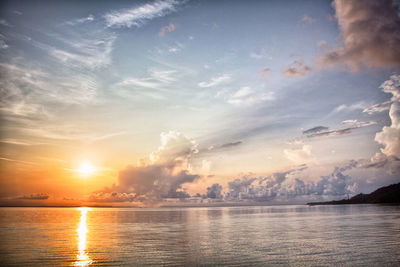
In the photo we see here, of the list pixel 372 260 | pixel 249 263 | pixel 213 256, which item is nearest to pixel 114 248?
pixel 213 256

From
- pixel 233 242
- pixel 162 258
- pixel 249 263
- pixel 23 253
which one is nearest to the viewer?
pixel 249 263

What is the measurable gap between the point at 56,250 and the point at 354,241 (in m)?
57.9

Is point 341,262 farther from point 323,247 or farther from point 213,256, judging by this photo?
point 213,256

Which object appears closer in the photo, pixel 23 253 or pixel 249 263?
pixel 249 263

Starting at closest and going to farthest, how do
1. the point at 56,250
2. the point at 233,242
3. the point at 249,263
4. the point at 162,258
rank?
the point at 249,263 → the point at 162,258 → the point at 56,250 → the point at 233,242

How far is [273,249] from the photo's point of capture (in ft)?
162

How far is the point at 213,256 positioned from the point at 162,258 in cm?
777

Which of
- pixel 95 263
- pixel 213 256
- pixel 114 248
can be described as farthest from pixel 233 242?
pixel 95 263

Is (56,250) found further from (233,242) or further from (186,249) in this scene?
(233,242)

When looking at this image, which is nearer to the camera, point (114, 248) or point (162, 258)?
point (162, 258)

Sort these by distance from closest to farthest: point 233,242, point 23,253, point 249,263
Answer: point 249,263 → point 23,253 → point 233,242

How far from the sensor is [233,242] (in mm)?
57438

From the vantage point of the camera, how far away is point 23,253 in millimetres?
47438

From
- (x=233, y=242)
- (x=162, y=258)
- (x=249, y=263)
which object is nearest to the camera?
(x=249, y=263)
